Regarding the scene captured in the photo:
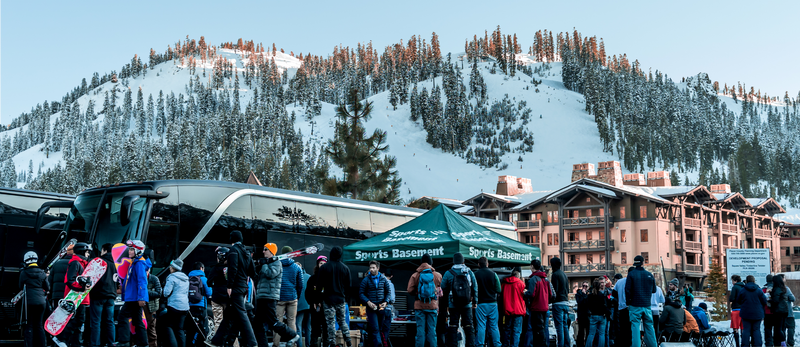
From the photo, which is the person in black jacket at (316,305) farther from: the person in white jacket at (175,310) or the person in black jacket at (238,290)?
the person in white jacket at (175,310)

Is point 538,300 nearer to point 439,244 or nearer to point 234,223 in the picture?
point 439,244

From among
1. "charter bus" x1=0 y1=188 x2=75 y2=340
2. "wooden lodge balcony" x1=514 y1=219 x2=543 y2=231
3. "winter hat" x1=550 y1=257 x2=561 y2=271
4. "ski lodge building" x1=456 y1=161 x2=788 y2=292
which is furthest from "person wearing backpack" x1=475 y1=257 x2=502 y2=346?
"wooden lodge balcony" x1=514 y1=219 x2=543 y2=231

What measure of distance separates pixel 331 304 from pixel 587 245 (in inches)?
1967

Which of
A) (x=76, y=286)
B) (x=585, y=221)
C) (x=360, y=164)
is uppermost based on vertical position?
(x=360, y=164)

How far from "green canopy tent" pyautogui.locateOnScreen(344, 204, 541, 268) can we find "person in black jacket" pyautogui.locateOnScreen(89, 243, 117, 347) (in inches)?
203

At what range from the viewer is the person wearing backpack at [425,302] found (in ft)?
38.8

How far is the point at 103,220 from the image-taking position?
542 inches

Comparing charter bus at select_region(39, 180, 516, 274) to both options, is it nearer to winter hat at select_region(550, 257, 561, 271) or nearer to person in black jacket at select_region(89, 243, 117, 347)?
person in black jacket at select_region(89, 243, 117, 347)

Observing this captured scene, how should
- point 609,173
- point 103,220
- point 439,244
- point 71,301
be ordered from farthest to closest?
point 609,173
point 103,220
point 439,244
point 71,301

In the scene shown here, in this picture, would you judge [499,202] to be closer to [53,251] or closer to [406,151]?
[53,251]

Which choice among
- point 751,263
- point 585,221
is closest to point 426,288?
point 751,263

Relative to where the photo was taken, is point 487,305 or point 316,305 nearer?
point 487,305

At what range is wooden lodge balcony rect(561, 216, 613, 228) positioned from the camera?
57.7 metres

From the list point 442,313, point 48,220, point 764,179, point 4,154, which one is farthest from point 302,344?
point 4,154
